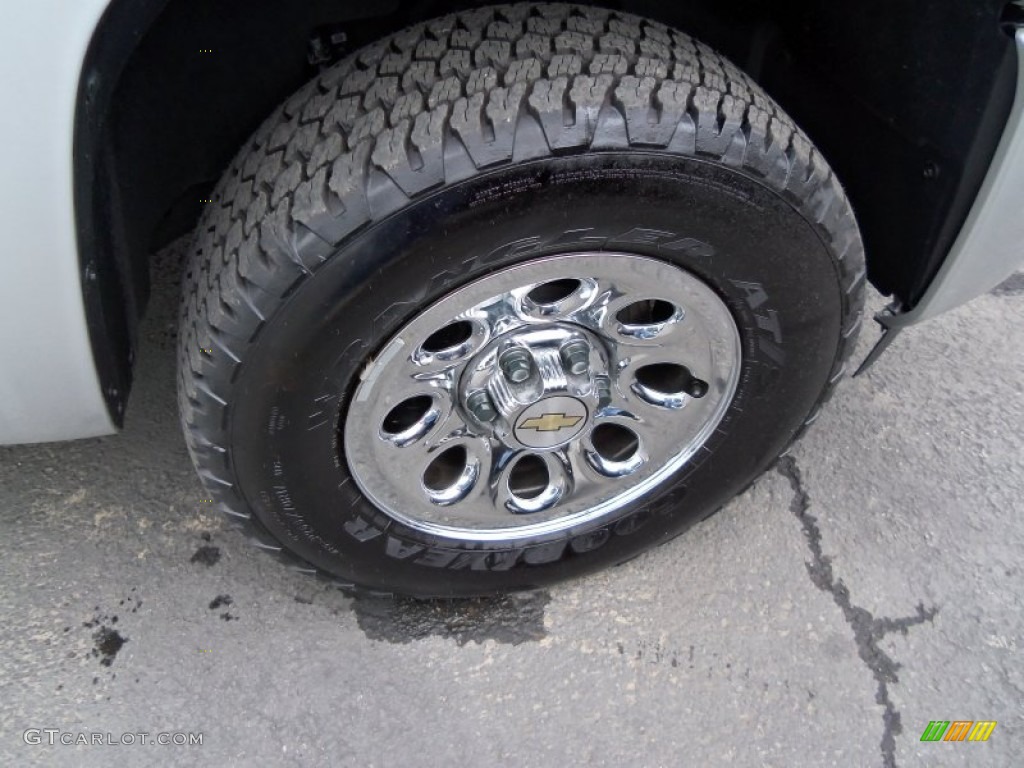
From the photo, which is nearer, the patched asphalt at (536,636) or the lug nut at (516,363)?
the lug nut at (516,363)

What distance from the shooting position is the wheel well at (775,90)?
1448 mm

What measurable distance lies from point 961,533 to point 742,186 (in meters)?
1.30

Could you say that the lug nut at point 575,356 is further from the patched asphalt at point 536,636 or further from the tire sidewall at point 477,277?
the patched asphalt at point 536,636

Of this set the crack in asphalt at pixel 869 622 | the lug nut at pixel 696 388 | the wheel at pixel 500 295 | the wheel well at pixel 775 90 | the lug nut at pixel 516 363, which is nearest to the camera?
the wheel at pixel 500 295

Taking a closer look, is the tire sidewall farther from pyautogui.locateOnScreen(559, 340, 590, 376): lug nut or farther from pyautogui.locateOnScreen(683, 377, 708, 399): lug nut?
pyautogui.locateOnScreen(559, 340, 590, 376): lug nut

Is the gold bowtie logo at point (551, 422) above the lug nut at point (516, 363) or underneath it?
underneath

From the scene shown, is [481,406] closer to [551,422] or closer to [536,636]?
[551,422]

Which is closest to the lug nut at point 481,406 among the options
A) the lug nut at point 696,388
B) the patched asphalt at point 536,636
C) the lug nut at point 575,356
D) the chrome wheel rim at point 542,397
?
the chrome wheel rim at point 542,397

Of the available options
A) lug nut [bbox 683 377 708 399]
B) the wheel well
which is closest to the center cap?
lug nut [bbox 683 377 708 399]

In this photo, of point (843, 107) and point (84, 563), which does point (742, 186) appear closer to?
point (843, 107)

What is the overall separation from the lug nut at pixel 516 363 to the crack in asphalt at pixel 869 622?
3.22 ft

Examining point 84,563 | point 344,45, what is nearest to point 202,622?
point 84,563

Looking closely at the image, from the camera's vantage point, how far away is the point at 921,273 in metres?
1.74

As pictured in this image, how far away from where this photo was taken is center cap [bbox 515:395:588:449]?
1.69 metres
